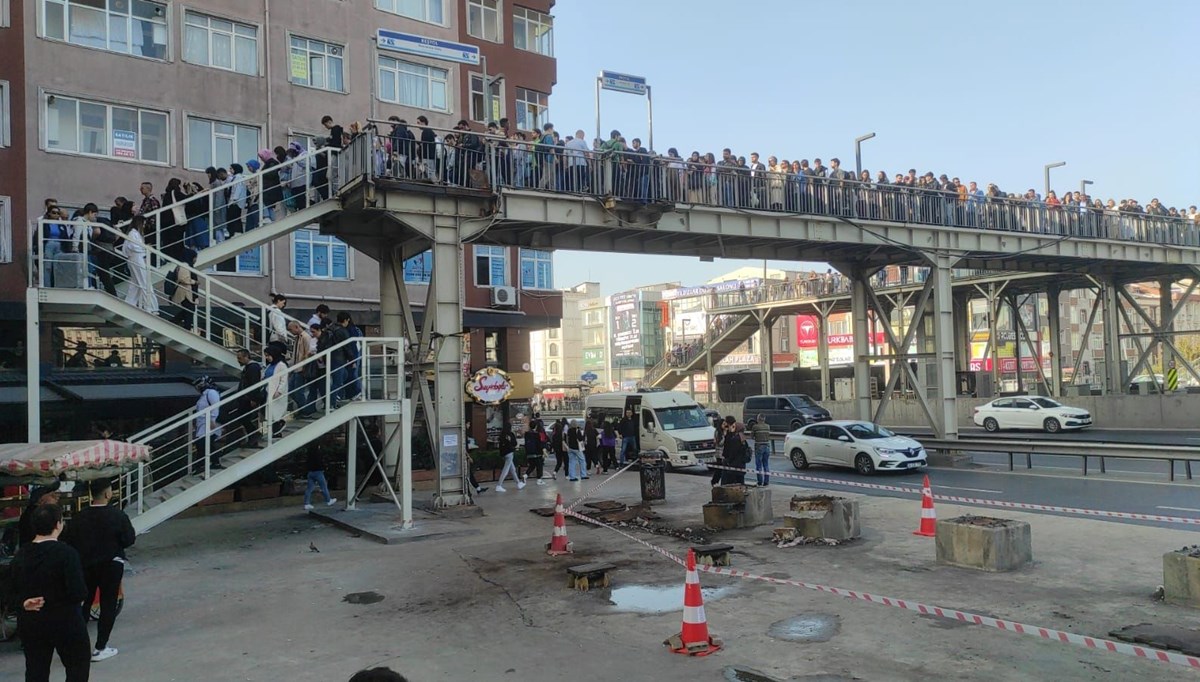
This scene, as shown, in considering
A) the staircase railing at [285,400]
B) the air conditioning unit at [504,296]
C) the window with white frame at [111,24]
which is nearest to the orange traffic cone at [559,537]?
the staircase railing at [285,400]

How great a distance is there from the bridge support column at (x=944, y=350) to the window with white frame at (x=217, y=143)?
2094cm

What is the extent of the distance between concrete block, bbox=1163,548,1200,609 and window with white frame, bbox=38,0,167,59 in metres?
26.5

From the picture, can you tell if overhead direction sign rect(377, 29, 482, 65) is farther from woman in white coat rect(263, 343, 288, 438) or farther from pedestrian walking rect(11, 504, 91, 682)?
pedestrian walking rect(11, 504, 91, 682)

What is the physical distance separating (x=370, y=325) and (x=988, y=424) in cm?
2635

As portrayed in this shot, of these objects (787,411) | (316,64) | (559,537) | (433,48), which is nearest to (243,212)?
(433,48)

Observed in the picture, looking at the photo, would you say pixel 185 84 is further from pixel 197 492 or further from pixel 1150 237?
pixel 1150 237

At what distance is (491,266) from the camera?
101 ft

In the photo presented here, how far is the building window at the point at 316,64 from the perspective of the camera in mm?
26688

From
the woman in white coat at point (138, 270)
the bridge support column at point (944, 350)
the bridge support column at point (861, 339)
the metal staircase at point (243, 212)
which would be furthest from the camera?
the bridge support column at point (861, 339)

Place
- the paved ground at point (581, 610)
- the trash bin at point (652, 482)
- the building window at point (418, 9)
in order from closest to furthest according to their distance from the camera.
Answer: the paved ground at point (581, 610) < the trash bin at point (652, 482) < the building window at point (418, 9)

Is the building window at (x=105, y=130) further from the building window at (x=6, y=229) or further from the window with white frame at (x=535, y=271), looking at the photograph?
the window with white frame at (x=535, y=271)

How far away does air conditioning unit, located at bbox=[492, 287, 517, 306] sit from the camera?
99.5 feet

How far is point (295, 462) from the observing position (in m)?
21.6

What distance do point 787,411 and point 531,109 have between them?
1665cm
